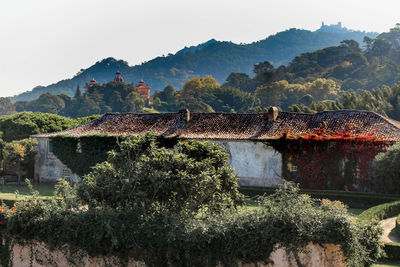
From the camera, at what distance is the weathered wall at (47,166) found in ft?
113

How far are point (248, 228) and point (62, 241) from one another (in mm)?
4853

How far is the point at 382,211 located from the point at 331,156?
25.1 feet

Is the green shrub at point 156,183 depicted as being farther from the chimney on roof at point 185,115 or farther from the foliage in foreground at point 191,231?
the chimney on roof at point 185,115

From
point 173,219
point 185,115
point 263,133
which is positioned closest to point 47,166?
point 185,115

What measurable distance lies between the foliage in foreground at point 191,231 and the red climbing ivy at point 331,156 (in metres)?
15.3

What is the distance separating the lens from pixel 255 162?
98.1 feet

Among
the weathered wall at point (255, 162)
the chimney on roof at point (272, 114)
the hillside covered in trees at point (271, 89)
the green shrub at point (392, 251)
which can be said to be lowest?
the green shrub at point (392, 251)

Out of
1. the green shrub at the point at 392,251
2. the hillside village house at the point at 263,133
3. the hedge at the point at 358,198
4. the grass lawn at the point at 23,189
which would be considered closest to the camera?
the green shrub at the point at 392,251

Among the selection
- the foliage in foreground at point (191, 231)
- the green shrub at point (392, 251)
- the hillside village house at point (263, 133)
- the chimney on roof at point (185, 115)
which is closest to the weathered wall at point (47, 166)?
the hillside village house at point (263, 133)

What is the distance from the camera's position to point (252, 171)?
3000 cm

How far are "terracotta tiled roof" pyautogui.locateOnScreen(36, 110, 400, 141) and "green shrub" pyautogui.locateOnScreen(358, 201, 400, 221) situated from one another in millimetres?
6194

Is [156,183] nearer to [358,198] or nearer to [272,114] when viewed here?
[358,198]

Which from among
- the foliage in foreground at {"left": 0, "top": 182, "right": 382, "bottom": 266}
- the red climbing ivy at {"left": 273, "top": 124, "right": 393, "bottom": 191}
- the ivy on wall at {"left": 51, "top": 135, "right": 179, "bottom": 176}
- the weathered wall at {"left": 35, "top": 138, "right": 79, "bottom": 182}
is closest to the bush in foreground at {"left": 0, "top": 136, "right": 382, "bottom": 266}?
the foliage in foreground at {"left": 0, "top": 182, "right": 382, "bottom": 266}

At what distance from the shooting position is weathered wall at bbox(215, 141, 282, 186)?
96.5ft
